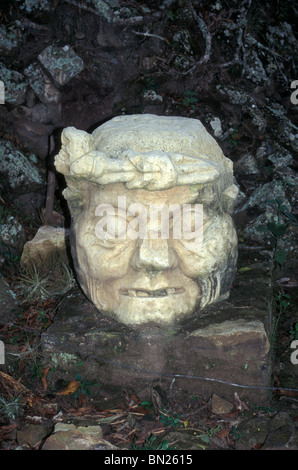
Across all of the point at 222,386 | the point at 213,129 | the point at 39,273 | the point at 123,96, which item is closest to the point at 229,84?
the point at 213,129

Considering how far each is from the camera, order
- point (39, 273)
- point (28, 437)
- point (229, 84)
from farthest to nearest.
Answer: point (229, 84) < point (39, 273) < point (28, 437)

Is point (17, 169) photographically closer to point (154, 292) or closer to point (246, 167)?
point (246, 167)

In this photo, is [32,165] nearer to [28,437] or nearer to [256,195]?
[256,195]

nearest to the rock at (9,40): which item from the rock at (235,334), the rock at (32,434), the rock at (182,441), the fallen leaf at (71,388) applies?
the fallen leaf at (71,388)

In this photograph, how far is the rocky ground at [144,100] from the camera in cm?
471

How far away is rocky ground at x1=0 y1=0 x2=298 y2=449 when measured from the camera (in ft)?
15.5

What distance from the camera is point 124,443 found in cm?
314

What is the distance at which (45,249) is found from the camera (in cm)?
498

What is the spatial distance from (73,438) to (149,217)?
138 centimetres

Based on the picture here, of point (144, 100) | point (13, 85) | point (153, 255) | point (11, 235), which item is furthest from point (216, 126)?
point (153, 255)

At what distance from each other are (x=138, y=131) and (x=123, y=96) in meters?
2.88

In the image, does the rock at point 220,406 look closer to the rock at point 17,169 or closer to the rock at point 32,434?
the rock at point 32,434

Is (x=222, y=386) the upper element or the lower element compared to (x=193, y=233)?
lower

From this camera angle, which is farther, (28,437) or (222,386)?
(222,386)
